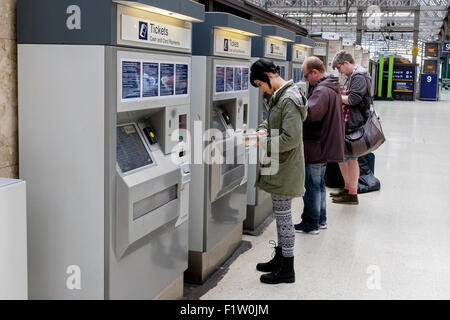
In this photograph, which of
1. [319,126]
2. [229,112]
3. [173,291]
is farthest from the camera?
[319,126]

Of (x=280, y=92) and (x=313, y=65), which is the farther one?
(x=313, y=65)

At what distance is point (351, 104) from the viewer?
501 centimetres

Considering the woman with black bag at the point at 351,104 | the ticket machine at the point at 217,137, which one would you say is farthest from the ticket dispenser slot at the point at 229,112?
the woman with black bag at the point at 351,104

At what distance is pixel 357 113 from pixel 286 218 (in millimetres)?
2276

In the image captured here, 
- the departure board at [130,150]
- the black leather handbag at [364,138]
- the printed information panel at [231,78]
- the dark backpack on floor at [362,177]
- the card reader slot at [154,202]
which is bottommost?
the dark backpack on floor at [362,177]

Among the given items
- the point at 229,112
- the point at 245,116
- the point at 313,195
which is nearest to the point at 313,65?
the point at 245,116

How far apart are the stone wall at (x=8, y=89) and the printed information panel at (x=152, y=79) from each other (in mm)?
452

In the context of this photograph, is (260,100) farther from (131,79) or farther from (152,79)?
(131,79)

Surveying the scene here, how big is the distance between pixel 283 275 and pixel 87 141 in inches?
66.4

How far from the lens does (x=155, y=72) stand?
2502 millimetres

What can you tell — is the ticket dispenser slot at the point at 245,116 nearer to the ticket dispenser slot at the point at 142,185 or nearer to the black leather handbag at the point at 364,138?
the ticket dispenser slot at the point at 142,185

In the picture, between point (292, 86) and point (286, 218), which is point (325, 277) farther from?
point (292, 86)

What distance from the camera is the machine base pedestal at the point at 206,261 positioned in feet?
11.0

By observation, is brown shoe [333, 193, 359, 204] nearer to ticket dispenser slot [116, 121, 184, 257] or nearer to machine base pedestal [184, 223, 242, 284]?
machine base pedestal [184, 223, 242, 284]
